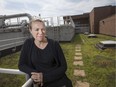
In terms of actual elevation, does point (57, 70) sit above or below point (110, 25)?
below

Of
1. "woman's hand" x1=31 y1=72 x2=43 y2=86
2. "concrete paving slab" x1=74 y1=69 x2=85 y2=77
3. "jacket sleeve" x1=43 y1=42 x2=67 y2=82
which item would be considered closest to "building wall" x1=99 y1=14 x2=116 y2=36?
"concrete paving slab" x1=74 y1=69 x2=85 y2=77

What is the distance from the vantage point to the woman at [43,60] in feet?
6.14

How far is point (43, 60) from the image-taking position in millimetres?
1873

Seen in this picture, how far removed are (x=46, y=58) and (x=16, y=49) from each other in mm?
9023

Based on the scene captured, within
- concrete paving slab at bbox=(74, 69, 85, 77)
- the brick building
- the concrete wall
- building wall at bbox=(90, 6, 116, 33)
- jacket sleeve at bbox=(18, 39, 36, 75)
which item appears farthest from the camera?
the brick building

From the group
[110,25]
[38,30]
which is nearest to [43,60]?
[38,30]

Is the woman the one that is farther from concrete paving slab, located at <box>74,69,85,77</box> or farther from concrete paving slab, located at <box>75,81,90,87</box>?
concrete paving slab, located at <box>74,69,85,77</box>

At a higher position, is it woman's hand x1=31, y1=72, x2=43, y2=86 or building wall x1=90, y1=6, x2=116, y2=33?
building wall x1=90, y1=6, x2=116, y2=33

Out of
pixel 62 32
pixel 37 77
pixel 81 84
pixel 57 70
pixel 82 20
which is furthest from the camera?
pixel 82 20

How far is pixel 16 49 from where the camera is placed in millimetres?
10609

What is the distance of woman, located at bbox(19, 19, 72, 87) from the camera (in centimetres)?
187

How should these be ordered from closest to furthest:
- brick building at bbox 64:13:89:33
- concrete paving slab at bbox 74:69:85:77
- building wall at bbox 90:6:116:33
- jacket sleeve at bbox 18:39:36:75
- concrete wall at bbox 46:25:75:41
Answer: jacket sleeve at bbox 18:39:36:75
concrete paving slab at bbox 74:69:85:77
concrete wall at bbox 46:25:75:41
building wall at bbox 90:6:116:33
brick building at bbox 64:13:89:33

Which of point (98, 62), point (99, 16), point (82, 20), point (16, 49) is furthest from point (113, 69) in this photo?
point (82, 20)

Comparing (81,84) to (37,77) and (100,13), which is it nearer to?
(37,77)
